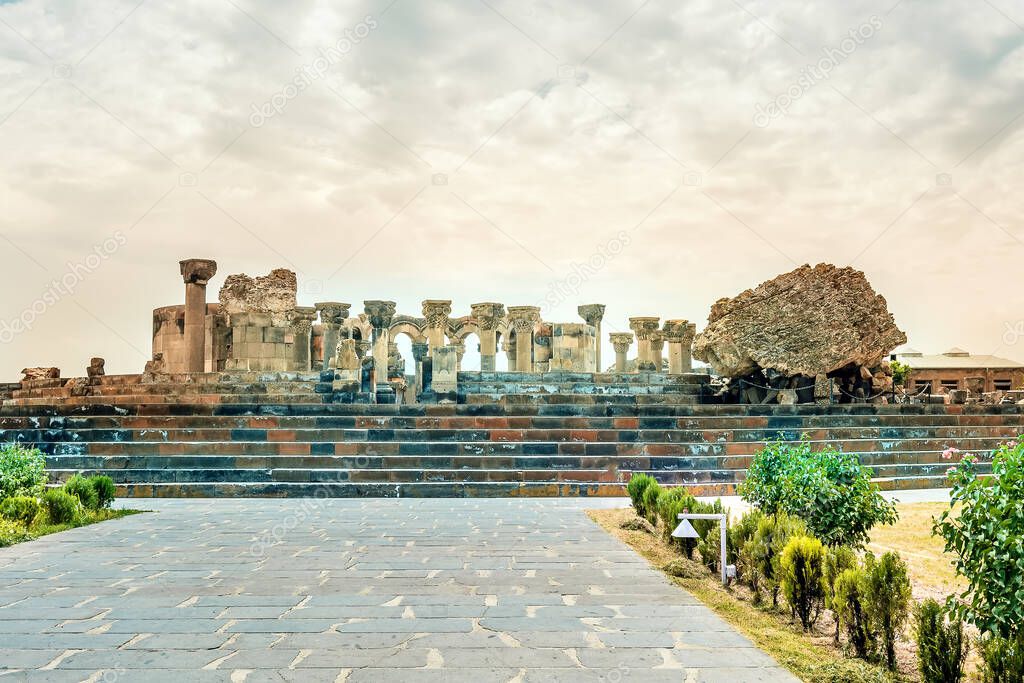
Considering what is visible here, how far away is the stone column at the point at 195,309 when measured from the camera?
24672 millimetres

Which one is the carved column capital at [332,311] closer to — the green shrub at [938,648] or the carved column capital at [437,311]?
the carved column capital at [437,311]

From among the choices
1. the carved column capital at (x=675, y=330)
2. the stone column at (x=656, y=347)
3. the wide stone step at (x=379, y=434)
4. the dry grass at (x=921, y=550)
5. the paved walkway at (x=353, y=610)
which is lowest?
the dry grass at (x=921, y=550)

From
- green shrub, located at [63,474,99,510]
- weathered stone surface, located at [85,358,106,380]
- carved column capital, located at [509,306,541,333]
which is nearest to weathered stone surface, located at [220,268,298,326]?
weathered stone surface, located at [85,358,106,380]

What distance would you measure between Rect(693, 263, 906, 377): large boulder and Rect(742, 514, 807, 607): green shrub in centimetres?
1255

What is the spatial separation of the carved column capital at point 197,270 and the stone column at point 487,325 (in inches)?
326

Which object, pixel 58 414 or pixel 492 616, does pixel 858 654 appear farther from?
pixel 58 414

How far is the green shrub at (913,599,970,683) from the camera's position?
13.5ft

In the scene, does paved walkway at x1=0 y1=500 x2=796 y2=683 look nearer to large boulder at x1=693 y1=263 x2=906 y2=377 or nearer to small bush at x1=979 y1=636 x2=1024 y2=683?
small bush at x1=979 y1=636 x2=1024 y2=683

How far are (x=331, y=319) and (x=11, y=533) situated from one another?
568 inches

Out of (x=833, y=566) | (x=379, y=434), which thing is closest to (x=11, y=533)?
(x=379, y=434)

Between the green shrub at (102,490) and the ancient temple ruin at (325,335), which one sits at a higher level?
the ancient temple ruin at (325,335)

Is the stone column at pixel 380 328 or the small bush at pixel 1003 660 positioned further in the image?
the stone column at pixel 380 328

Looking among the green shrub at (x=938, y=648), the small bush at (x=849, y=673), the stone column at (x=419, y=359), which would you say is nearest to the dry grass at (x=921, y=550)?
the small bush at (x=849, y=673)

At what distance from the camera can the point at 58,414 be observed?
15.9m
